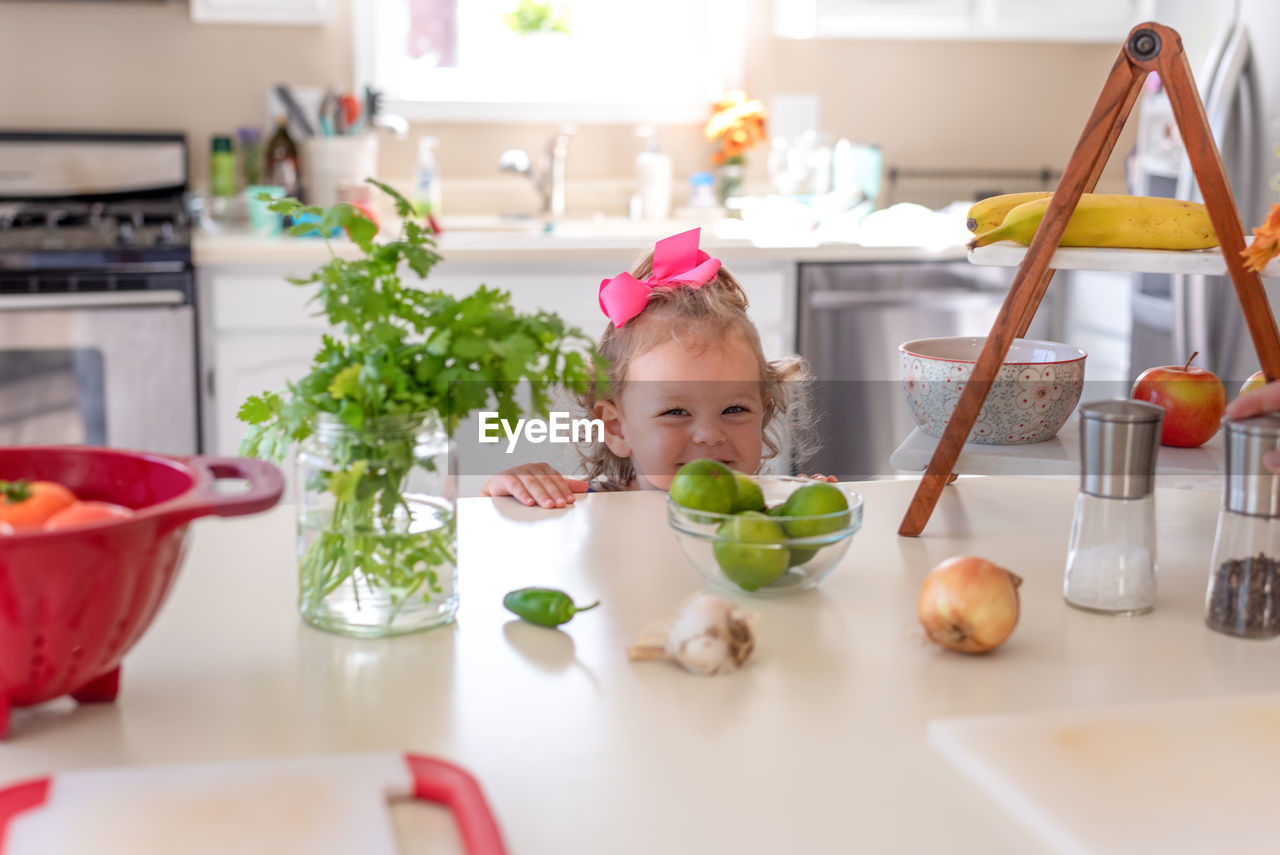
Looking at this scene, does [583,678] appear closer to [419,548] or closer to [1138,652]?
[419,548]

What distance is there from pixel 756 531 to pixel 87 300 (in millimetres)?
2193

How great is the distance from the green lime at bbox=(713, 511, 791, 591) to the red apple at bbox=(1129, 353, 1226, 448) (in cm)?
46

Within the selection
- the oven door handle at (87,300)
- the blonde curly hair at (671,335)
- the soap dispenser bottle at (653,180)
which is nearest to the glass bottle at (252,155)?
the oven door handle at (87,300)

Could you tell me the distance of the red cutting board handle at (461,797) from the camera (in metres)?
0.64

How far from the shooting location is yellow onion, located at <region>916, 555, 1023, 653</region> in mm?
893

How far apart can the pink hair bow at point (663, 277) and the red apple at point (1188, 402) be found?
55 cm

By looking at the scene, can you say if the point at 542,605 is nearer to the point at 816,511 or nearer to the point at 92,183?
the point at 816,511

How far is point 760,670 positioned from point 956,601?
0.47 feet

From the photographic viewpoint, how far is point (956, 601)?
2.94 feet

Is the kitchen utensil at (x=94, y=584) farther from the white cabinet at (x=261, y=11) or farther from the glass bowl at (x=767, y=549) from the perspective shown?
the white cabinet at (x=261, y=11)

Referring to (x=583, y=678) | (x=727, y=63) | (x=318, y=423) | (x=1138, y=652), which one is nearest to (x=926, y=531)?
(x=1138, y=652)

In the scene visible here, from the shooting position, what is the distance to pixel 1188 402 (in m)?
1.22

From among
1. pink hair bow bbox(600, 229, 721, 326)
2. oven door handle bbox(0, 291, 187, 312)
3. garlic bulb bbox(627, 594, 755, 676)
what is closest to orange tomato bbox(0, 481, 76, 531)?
garlic bulb bbox(627, 594, 755, 676)

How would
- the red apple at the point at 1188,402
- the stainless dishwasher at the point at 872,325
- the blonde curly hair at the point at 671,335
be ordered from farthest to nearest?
1. the stainless dishwasher at the point at 872,325
2. the blonde curly hair at the point at 671,335
3. the red apple at the point at 1188,402
